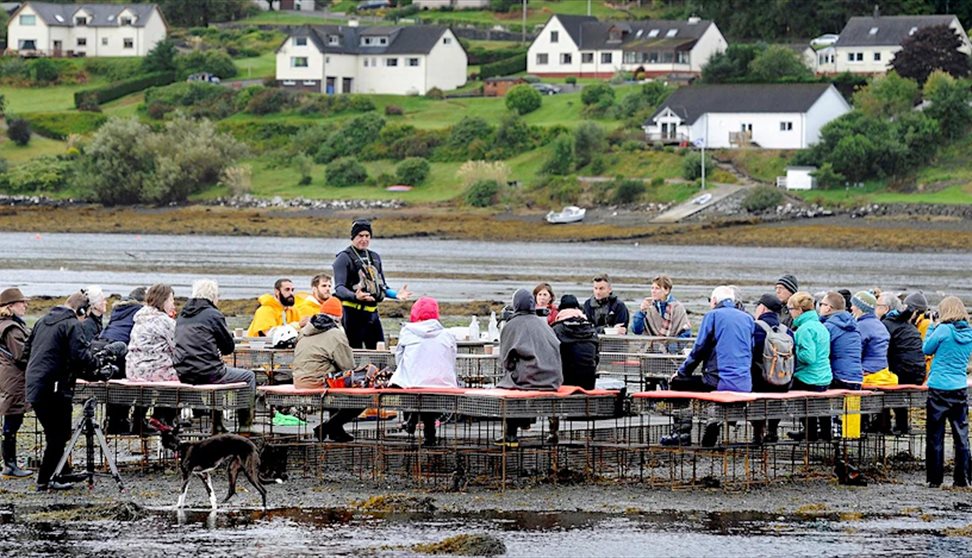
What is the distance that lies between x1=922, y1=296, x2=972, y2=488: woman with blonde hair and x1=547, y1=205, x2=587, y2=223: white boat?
63547 millimetres

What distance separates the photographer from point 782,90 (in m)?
95.4

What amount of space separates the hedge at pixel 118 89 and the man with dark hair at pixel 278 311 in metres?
95.4

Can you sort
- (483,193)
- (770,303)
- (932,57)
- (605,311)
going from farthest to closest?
(932,57), (483,193), (605,311), (770,303)

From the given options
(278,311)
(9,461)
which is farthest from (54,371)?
(278,311)

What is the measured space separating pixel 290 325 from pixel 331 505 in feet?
14.9

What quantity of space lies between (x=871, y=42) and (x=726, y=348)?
97559 mm

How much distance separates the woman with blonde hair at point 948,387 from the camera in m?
15.4

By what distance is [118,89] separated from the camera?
117188mm

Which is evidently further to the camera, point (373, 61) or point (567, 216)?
point (373, 61)

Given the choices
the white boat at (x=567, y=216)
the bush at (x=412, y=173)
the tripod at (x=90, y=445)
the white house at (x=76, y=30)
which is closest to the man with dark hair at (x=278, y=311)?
the tripod at (x=90, y=445)

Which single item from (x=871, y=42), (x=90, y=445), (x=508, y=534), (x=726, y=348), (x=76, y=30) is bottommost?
(x=508, y=534)

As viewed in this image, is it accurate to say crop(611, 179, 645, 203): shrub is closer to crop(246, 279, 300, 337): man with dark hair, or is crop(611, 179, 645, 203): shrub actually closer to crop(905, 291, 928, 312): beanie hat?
crop(246, 279, 300, 337): man with dark hair

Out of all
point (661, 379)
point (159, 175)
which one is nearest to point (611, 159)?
point (159, 175)

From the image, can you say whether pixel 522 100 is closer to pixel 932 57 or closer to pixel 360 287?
pixel 932 57
